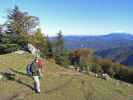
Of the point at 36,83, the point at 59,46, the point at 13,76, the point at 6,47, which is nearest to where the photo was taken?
the point at 36,83

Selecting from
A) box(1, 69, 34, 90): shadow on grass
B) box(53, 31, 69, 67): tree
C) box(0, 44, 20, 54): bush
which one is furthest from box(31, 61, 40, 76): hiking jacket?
box(53, 31, 69, 67): tree

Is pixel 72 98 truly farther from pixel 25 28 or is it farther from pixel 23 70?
pixel 25 28

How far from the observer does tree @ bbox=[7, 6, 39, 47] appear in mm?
66500

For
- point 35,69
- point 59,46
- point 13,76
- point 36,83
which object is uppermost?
point 35,69

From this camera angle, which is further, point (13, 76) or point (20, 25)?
point (20, 25)

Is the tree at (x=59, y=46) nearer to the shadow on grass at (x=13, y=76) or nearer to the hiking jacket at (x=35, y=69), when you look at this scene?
the shadow on grass at (x=13, y=76)

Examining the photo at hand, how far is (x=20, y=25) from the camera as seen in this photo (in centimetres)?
6931

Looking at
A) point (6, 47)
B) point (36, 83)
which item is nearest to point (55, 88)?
point (36, 83)

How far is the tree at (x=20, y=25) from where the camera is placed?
218 ft

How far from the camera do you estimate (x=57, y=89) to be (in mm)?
20375

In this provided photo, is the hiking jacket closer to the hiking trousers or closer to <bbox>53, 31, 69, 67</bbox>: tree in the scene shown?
the hiking trousers

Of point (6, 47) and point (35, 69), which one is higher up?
point (35, 69)

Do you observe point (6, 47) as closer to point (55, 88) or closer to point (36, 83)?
point (55, 88)

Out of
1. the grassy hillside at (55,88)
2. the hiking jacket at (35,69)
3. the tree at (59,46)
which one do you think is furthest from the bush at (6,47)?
the hiking jacket at (35,69)
